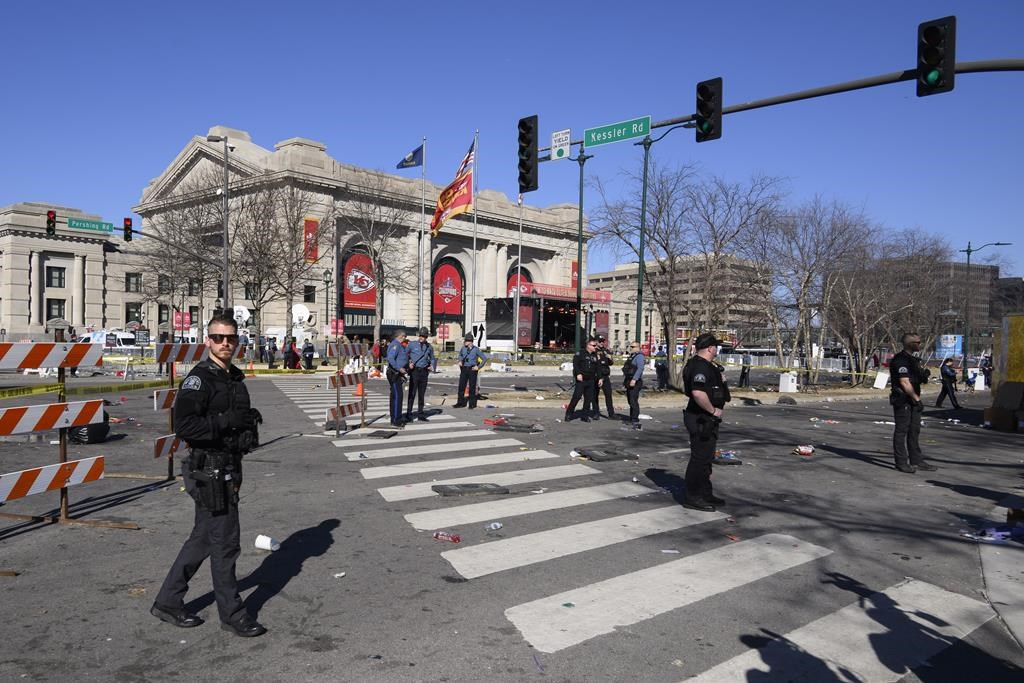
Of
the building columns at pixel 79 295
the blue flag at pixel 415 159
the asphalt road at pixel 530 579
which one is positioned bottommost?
the asphalt road at pixel 530 579

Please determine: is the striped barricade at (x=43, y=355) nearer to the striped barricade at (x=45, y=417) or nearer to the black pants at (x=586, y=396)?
the striped barricade at (x=45, y=417)

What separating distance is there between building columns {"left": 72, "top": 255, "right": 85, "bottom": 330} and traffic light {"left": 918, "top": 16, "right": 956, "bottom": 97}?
234 ft

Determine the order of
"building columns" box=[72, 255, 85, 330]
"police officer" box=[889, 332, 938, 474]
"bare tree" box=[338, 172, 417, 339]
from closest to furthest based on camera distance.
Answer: "police officer" box=[889, 332, 938, 474]
"bare tree" box=[338, 172, 417, 339]
"building columns" box=[72, 255, 85, 330]

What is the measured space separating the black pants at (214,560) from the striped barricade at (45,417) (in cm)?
271

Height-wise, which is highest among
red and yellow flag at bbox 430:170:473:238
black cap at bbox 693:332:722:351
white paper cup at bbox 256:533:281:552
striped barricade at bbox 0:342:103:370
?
red and yellow flag at bbox 430:170:473:238

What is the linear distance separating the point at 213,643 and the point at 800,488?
7373mm

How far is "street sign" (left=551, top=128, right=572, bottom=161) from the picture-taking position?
15.6 m

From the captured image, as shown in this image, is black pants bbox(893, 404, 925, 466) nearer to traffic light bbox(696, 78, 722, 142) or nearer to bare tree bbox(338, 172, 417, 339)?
traffic light bbox(696, 78, 722, 142)

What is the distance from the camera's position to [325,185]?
6112 cm

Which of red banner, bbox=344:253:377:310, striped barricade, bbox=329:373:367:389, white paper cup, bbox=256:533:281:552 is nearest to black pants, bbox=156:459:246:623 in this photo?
white paper cup, bbox=256:533:281:552

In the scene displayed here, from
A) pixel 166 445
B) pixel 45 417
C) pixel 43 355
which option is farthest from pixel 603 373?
pixel 45 417

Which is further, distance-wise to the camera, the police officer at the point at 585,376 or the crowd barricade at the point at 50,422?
the police officer at the point at 585,376

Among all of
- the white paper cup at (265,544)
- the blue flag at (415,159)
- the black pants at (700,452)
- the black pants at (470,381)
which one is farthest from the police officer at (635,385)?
the blue flag at (415,159)

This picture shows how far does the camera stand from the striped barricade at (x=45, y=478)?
18.8 feet
